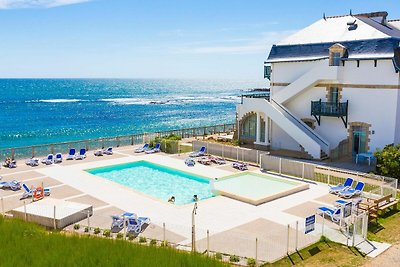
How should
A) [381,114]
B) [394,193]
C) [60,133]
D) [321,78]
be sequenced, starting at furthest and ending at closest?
1. [60,133]
2. [321,78]
3. [381,114]
4. [394,193]

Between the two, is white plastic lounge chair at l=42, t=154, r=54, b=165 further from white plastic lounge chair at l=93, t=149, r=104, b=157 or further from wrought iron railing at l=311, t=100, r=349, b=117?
wrought iron railing at l=311, t=100, r=349, b=117

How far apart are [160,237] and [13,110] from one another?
3984 inches

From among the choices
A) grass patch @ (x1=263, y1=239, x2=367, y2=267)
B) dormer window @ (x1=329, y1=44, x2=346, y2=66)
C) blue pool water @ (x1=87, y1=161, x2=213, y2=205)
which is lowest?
blue pool water @ (x1=87, y1=161, x2=213, y2=205)

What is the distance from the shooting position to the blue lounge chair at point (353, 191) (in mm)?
22172

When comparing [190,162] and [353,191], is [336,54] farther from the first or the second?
[190,162]

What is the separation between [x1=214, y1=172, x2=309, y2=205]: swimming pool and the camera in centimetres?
2234

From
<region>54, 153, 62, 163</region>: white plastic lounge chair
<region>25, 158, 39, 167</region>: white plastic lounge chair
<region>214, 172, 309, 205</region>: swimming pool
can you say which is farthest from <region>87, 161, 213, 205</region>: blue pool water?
<region>25, 158, 39, 167</region>: white plastic lounge chair

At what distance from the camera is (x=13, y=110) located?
10706 centimetres

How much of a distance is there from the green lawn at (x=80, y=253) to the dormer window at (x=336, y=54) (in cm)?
2242

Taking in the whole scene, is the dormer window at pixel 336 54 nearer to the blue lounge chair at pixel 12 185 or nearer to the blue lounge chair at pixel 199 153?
the blue lounge chair at pixel 199 153

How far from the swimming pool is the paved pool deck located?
0.35 m

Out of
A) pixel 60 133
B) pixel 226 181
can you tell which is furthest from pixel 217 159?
pixel 60 133

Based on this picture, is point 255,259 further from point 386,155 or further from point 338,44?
point 338,44

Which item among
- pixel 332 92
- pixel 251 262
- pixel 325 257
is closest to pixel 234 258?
pixel 251 262
